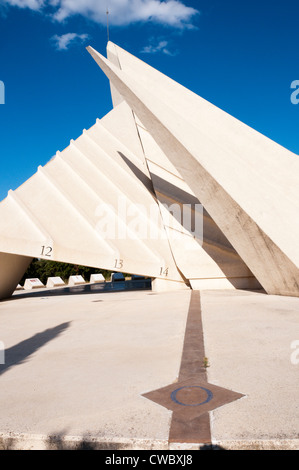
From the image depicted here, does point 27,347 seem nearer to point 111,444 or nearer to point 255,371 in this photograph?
point 111,444

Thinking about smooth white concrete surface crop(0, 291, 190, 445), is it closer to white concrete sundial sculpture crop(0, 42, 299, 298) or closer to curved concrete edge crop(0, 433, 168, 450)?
curved concrete edge crop(0, 433, 168, 450)

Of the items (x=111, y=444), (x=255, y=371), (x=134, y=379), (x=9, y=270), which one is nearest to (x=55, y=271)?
(x=9, y=270)

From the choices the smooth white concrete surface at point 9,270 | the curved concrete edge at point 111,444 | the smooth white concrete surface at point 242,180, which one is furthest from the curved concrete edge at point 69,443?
the smooth white concrete surface at point 9,270

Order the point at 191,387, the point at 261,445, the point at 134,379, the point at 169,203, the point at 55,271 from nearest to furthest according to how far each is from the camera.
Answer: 1. the point at 261,445
2. the point at 191,387
3. the point at 134,379
4. the point at 169,203
5. the point at 55,271

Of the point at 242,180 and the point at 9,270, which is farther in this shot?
the point at 9,270

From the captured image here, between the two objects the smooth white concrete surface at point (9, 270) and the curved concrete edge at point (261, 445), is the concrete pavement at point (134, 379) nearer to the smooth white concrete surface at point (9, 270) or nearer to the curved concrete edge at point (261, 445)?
the curved concrete edge at point (261, 445)

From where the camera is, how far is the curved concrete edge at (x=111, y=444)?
202 centimetres

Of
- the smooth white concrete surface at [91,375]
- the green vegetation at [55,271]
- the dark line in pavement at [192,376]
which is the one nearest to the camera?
the dark line in pavement at [192,376]

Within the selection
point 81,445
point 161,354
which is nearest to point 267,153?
point 161,354

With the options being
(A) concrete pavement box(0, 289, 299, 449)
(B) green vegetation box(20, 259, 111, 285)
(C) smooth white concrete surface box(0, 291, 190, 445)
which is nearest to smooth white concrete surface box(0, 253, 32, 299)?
(C) smooth white concrete surface box(0, 291, 190, 445)

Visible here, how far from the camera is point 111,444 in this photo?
83.0 inches

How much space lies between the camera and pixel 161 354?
4051 millimetres

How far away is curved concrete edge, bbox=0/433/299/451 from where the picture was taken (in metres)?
2.02

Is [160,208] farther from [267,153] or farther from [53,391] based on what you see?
[53,391]
